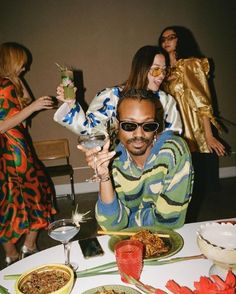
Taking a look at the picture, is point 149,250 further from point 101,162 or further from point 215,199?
point 215,199

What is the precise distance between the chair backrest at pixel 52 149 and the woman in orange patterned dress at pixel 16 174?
1.58m

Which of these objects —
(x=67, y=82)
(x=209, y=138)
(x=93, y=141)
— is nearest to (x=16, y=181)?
(x=67, y=82)

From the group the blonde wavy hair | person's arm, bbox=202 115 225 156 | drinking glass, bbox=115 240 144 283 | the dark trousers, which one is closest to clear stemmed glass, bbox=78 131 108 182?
drinking glass, bbox=115 240 144 283

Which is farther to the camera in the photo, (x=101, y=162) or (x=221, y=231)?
(x=101, y=162)

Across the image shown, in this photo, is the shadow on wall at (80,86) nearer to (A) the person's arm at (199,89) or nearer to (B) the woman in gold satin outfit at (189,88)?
(B) the woman in gold satin outfit at (189,88)

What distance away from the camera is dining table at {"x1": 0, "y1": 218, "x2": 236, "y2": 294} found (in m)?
1.17

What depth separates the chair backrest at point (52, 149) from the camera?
477 centimetres

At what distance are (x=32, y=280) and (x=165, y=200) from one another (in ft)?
2.72

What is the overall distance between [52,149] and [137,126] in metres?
3.24

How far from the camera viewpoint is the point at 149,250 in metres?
1.29

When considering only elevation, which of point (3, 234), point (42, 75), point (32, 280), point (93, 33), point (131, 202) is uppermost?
point (93, 33)

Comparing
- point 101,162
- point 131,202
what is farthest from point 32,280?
point 131,202

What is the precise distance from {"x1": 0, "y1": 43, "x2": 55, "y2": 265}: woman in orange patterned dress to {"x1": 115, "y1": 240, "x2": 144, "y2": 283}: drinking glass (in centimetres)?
199

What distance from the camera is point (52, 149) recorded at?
4.81m
